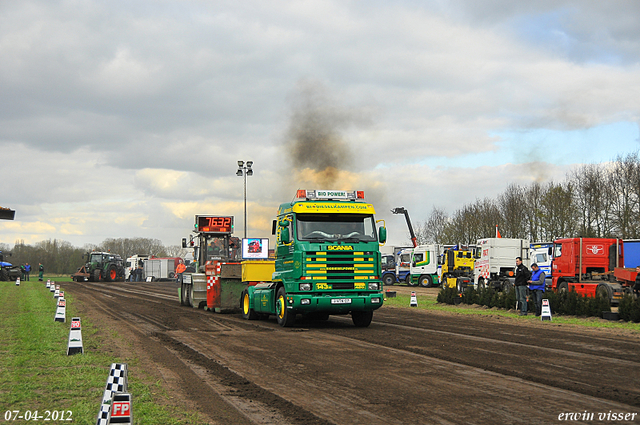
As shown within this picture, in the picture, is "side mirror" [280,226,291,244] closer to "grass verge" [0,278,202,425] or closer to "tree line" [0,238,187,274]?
"grass verge" [0,278,202,425]

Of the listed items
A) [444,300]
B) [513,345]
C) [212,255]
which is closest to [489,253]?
[444,300]

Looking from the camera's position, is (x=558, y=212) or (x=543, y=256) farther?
(x=558, y=212)

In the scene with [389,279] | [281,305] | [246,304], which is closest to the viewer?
[281,305]

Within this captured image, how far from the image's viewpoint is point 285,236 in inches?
613

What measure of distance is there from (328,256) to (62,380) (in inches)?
311

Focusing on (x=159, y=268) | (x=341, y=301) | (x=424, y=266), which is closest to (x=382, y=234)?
(x=341, y=301)

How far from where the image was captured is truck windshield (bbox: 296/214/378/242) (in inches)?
596

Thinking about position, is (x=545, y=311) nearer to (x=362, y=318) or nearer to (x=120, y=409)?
(x=362, y=318)

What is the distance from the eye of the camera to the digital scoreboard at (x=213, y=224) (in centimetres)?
2558

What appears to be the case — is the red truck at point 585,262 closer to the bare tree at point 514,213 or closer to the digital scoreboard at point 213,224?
the digital scoreboard at point 213,224

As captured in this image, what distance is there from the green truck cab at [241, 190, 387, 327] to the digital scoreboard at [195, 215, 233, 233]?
10409 mm

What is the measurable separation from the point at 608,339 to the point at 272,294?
8827 mm

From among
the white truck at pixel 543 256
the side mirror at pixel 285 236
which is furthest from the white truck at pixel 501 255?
the side mirror at pixel 285 236

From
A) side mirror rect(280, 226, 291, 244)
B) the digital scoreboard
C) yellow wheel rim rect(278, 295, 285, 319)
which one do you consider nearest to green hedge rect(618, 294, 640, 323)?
yellow wheel rim rect(278, 295, 285, 319)
